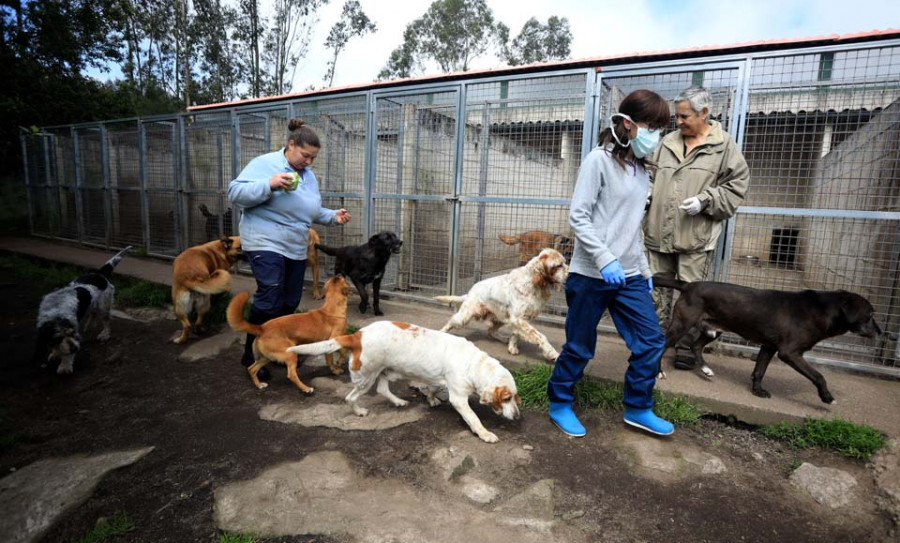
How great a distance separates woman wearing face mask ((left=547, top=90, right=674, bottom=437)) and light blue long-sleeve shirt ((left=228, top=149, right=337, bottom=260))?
2.11 meters

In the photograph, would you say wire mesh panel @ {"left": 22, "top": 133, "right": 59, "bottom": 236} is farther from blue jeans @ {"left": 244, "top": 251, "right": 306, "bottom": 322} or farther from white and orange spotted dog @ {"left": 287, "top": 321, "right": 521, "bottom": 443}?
white and orange spotted dog @ {"left": 287, "top": 321, "right": 521, "bottom": 443}

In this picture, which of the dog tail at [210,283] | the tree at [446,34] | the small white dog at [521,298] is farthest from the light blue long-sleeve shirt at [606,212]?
the tree at [446,34]

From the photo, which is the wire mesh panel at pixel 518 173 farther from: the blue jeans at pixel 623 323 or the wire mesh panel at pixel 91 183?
the wire mesh panel at pixel 91 183

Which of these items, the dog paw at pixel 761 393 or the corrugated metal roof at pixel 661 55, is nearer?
the dog paw at pixel 761 393

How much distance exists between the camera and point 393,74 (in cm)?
3338

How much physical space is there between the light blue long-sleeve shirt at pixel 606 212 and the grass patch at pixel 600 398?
3.86ft

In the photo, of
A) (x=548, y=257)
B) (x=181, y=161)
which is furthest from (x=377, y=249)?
(x=181, y=161)

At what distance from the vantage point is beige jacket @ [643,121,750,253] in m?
3.26

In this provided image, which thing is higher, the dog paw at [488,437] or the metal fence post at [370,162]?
the metal fence post at [370,162]

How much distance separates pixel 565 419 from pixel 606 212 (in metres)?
1.40

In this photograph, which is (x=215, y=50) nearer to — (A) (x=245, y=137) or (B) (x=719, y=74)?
(A) (x=245, y=137)

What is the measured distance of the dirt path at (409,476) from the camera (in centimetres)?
210

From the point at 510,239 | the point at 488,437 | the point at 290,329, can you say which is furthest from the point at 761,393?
the point at 290,329

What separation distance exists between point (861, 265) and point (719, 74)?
2.93 meters
